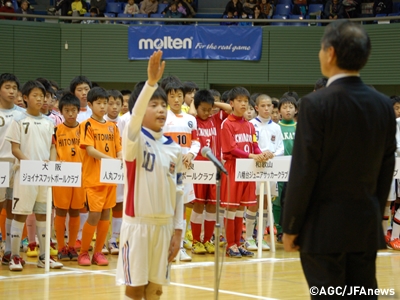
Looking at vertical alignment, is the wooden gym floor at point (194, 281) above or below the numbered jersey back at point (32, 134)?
below

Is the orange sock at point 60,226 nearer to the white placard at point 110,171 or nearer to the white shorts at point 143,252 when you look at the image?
the white placard at point 110,171

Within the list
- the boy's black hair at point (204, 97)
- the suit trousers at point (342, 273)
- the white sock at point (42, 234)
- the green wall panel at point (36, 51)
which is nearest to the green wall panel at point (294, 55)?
the green wall panel at point (36, 51)

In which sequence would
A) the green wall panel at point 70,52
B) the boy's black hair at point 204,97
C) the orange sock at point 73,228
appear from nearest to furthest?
the orange sock at point 73,228
the boy's black hair at point 204,97
the green wall panel at point 70,52

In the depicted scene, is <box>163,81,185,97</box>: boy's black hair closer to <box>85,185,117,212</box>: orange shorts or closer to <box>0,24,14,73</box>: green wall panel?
<box>85,185,117,212</box>: orange shorts

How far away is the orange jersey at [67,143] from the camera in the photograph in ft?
25.6

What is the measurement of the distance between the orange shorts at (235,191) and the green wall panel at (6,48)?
12358mm

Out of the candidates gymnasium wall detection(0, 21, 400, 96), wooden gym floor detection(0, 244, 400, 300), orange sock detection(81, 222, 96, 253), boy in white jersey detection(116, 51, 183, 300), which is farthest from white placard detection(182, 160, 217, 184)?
gymnasium wall detection(0, 21, 400, 96)

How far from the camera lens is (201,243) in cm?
852

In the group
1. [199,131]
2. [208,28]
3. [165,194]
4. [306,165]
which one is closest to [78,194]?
[199,131]

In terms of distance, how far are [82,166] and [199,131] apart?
1644 mm

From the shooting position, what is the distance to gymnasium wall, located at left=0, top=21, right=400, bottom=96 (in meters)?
19.0

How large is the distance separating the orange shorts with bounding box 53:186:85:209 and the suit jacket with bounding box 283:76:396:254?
4.82 meters

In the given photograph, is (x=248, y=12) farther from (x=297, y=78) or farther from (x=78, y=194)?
(x=78, y=194)

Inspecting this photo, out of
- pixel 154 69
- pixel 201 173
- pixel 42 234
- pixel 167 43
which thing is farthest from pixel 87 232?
pixel 167 43
